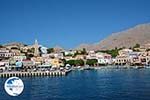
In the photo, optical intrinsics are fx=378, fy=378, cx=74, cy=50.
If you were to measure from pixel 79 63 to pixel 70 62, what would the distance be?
2993mm

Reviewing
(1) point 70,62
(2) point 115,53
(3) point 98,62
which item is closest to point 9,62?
(1) point 70,62

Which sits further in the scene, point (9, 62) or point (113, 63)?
point (113, 63)

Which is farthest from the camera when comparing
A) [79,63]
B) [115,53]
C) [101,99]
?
[115,53]

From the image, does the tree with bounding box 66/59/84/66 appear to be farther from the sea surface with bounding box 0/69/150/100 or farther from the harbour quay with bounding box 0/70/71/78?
the sea surface with bounding box 0/69/150/100

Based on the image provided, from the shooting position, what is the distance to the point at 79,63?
121812 mm

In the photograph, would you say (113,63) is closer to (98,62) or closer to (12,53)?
(98,62)

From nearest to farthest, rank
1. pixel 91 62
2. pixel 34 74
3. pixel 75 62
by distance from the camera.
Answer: pixel 34 74, pixel 75 62, pixel 91 62

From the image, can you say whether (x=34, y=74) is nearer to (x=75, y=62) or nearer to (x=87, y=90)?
(x=87, y=90)
